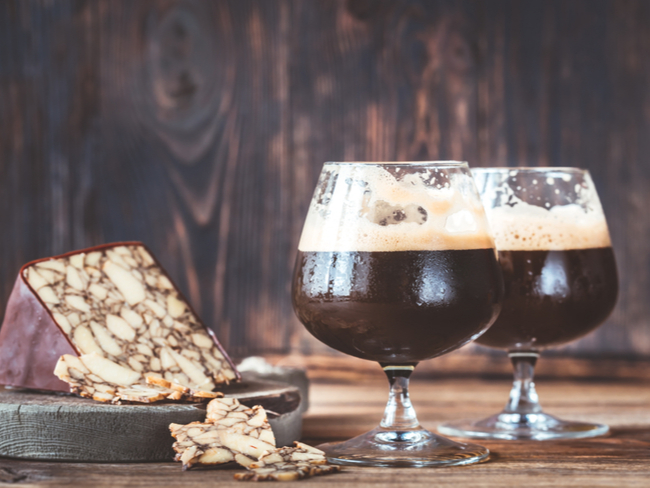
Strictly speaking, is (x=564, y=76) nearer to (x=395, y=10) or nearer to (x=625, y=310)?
(x=395, y=10)

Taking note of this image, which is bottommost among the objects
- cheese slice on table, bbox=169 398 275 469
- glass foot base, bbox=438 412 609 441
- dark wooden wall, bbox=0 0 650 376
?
glass foot base, bbox=438 412 609 441

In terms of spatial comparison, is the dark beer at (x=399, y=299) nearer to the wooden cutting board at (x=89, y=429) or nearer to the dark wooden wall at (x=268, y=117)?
the wooden cutting board at (x=89, y=429)

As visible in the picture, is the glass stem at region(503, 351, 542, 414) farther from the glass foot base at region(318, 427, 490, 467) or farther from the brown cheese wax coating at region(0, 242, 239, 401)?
the brown cheese wax coating at region(0, 242, 239, 401)

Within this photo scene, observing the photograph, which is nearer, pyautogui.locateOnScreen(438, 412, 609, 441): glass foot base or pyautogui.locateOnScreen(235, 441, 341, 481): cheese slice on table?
pyautogui.locateOnScreen(235, 441, 341, 481): cheese slice on table

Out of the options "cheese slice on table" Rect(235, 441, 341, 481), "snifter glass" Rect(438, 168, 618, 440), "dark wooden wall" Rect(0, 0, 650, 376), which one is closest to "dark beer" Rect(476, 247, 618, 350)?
"snifter glass" Rect(438, 168, 618, 440)

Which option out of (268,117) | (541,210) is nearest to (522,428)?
(541,210)

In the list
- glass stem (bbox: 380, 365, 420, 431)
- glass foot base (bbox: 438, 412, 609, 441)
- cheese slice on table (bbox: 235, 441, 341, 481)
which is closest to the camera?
cheese slice on table (bbox: 235, 441, 341, 481)

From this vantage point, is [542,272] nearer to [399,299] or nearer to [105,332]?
[399,299]
